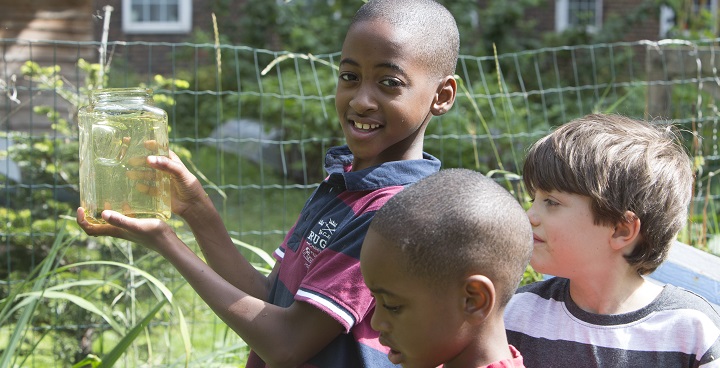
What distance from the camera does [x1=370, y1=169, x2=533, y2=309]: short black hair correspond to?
1.71 m

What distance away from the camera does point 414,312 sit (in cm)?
175

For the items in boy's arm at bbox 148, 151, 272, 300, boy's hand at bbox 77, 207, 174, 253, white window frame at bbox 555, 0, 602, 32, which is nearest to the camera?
boy's hand at bbox 77, 207, 174, 253

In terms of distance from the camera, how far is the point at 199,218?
233 centimetres

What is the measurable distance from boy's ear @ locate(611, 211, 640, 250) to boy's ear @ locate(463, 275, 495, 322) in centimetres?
58

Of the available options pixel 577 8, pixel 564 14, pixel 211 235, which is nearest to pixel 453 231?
pixel 211 235

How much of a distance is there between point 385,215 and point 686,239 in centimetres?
278

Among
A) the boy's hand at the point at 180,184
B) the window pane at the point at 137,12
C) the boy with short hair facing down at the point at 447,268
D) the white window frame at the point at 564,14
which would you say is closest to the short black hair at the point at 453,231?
the boy with short hair facing down at the point at 447,268

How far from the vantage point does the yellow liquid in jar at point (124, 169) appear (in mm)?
2197

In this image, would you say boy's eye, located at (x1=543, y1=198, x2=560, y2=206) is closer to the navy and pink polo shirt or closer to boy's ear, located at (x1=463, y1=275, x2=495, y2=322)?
the navy and pink polo shirt

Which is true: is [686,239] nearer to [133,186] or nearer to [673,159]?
[673,159]

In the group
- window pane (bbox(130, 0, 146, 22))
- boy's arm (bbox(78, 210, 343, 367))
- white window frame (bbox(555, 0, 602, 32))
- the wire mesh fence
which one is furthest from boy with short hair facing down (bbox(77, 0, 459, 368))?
window pane (bbox(130, 0, 146, 22))

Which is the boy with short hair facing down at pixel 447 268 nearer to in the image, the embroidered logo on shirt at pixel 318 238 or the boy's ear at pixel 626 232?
the embroidered logo on shirt at pixel 318 238

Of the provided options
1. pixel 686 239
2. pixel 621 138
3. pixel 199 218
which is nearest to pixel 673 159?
pixel 621 138

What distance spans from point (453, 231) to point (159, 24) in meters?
17.0
